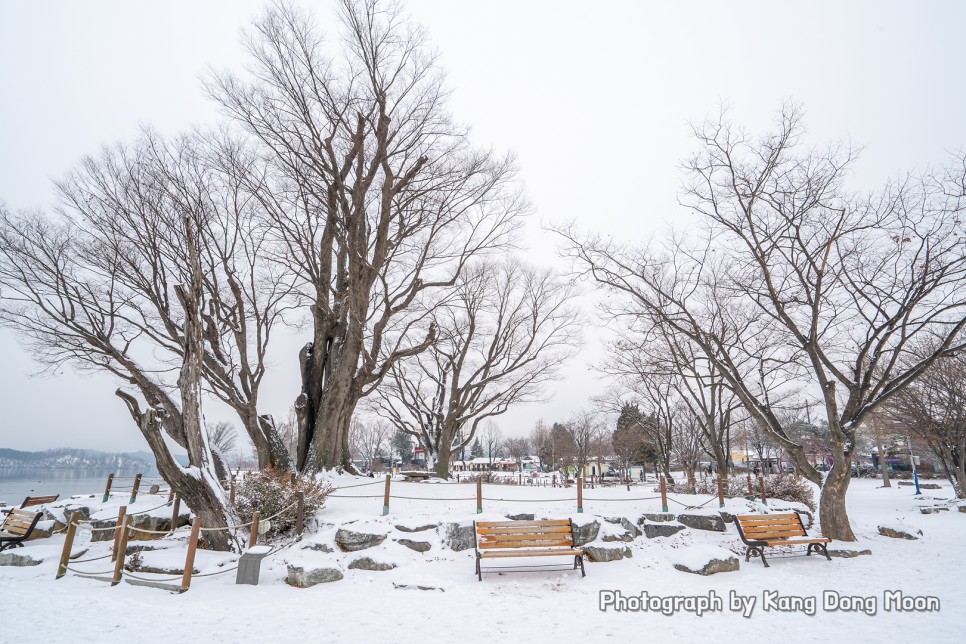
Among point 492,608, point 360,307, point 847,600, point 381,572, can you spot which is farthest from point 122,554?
point 847,600

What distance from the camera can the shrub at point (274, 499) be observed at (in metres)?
9.91

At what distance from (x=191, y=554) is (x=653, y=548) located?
867 centimetres

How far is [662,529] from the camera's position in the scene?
10922 millimetres

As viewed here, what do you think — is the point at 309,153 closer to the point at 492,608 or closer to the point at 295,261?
the point at 295,261

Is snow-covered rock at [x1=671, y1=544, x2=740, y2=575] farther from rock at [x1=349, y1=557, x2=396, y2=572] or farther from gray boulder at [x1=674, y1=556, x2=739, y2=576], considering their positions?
rock at [x1=349, y1=557, x2=396, y2=572]

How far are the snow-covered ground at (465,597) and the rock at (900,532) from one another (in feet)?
1.06

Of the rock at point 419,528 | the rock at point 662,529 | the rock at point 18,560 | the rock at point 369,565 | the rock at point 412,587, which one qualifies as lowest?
the rock at point 18,560

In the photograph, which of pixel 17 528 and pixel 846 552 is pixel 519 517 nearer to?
pixel 846 552

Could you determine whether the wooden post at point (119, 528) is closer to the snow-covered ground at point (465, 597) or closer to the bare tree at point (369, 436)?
the snow-covered ground at point (465, 597)

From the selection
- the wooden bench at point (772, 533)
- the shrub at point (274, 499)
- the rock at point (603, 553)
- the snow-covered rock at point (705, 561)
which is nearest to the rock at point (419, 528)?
the shrub at point (274, 499)

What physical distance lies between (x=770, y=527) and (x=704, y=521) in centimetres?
246

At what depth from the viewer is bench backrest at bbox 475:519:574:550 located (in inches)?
324

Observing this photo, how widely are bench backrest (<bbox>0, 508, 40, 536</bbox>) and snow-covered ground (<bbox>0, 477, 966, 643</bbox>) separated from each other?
187 centimetres

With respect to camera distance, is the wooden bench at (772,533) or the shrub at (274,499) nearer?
the wooden bench at (772,533)
